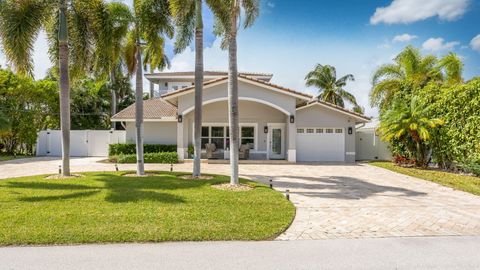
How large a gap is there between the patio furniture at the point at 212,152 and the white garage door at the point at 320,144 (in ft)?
19.6

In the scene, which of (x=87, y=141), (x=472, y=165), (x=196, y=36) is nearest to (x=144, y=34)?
(x=196, y=36)

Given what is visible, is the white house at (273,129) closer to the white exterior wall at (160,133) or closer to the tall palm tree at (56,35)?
the white exterior wall at (160,133)

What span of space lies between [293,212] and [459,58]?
70.5 ft

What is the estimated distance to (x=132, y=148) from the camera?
2309 centimetres

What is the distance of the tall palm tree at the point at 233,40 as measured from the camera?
1172cm

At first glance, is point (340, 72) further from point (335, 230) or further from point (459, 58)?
point (335, 230)

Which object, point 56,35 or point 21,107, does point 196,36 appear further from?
point 21,107

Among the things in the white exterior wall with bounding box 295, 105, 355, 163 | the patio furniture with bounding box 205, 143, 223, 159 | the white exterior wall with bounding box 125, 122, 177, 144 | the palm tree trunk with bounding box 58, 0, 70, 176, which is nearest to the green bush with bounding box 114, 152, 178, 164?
the patio furniture with bounding box 205, 143, 223, 159

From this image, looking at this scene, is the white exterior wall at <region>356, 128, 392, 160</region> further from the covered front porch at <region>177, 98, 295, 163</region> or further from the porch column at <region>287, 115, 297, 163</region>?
the porch column at <region>287, 115, 297, 163</region>

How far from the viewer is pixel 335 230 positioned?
720 cm

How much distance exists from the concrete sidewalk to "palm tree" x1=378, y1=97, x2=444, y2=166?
13.0m

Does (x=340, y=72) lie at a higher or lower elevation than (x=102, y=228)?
higher

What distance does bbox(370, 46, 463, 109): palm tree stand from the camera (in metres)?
22.6

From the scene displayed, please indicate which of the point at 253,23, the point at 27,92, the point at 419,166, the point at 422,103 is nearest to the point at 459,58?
the point at 422,103
